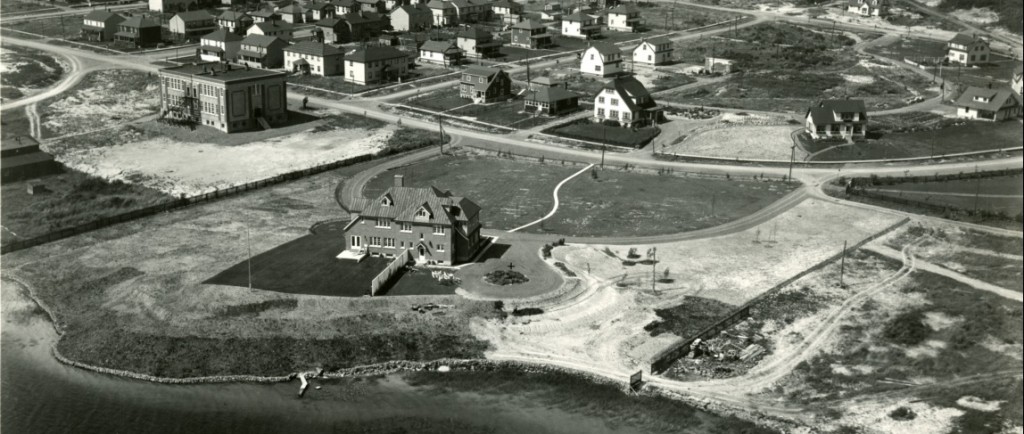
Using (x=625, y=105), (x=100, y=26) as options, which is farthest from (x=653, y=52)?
(x=100, y=26)

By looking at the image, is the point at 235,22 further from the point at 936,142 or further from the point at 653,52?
the point at 936,142

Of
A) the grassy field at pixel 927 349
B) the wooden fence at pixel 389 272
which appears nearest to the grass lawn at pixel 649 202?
the wooden fence at pixel 389 272

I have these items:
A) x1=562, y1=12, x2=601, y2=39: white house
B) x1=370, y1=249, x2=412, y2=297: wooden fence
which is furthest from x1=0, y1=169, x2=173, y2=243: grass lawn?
x1=562, y1=12, x2=601, y2=39: white house

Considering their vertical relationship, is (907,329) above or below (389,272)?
below

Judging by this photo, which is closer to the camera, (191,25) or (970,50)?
(970,50)

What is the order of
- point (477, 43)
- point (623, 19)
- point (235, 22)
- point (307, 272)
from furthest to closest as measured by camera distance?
point (623, 19), point (235, 22), point (477, 43), point (307, 272)

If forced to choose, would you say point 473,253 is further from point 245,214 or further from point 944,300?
point 944,300

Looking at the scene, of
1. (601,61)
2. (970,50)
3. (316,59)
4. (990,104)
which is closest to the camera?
(990,104)

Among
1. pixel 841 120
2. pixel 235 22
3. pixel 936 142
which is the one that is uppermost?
pixel 235 22
